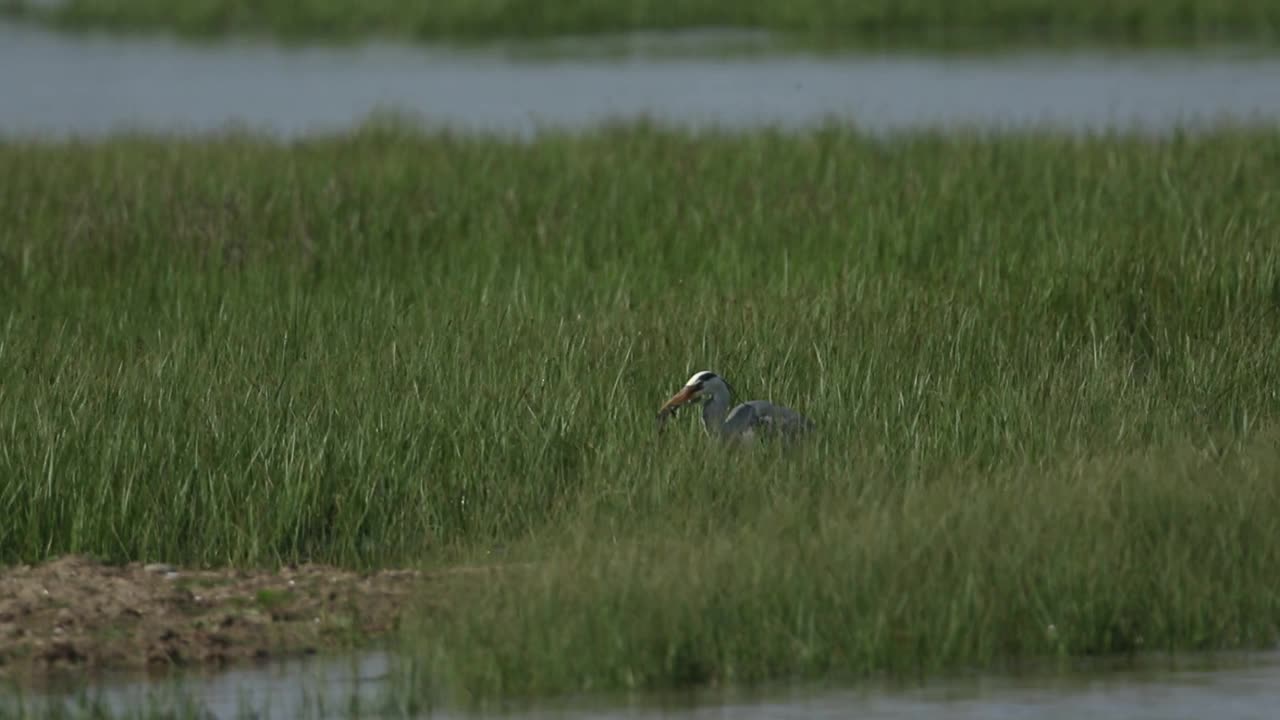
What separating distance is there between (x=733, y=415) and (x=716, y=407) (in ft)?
0.66

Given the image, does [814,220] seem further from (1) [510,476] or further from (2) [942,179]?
(1) [510,476]

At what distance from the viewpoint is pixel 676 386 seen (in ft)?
37.0

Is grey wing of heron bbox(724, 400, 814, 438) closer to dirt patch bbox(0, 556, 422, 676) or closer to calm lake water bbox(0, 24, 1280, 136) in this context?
dirt patch bbox(0, 556, 422, 676)

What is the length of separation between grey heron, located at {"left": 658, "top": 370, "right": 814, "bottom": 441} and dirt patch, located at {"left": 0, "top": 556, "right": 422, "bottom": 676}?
1582 mm

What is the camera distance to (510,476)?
9.98 meters

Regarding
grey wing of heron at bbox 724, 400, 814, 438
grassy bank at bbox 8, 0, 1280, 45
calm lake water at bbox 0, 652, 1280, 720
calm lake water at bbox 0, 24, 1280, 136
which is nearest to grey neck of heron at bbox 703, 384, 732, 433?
grey wing of heron at bbox 724, 400, 814, 438

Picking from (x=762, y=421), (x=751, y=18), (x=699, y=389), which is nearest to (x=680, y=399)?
(x=699, y=389)

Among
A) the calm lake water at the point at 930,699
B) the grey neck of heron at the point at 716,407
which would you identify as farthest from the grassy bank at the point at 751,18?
the calm lake water at the point at 930,699

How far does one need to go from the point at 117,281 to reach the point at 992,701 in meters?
9.11

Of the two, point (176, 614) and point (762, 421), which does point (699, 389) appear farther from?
point (176, 614)

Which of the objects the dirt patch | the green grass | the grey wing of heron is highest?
the grey wing of heron

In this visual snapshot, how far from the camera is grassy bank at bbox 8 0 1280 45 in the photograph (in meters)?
42.8

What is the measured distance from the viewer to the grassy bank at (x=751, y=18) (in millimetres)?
42781

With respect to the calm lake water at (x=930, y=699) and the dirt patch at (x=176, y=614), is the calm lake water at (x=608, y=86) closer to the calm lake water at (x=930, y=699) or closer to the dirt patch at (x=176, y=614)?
the dirt patch at (x=176, y=614)
